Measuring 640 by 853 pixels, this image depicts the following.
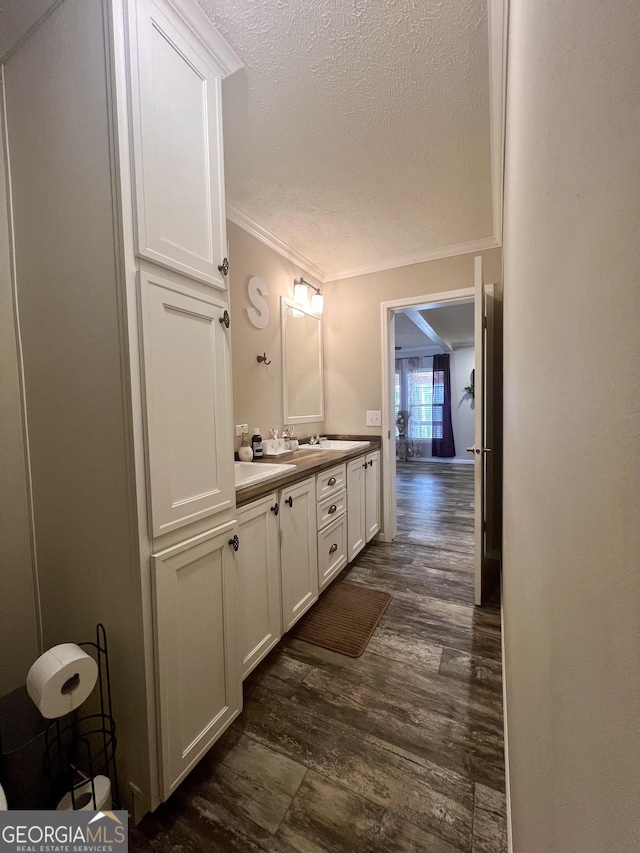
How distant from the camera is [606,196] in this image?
220 millimetres

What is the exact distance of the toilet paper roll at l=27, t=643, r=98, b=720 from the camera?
0.89 meters

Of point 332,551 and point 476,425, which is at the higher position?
point 476,425

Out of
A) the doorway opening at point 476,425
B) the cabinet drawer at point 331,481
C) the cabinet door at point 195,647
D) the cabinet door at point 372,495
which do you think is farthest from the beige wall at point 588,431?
the cabinet door at point 372,495

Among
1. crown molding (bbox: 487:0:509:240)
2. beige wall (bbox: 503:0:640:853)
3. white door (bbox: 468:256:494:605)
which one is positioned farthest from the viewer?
white door (bbox: 468:256:494:605)

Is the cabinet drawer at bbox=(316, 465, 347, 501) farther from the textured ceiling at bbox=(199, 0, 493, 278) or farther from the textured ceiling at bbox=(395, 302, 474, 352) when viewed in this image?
the textured ceiling at bbox=(395, 302, 474, 352)

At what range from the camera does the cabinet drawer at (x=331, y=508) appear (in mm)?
2090

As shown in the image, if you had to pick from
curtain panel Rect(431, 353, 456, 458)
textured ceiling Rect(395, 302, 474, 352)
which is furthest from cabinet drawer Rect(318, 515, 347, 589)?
curtain panel Rect(431, 353, 456, 458)

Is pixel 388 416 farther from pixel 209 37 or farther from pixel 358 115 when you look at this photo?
pixel 209 37

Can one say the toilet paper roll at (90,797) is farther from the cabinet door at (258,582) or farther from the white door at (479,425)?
the white door at (479,425)

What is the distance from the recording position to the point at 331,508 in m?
2.21

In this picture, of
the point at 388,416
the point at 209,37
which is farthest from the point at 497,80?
the point at 388,416

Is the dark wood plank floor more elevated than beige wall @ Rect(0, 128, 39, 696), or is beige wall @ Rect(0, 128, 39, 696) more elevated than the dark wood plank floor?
beige wall @ Rect(0, 128, 39, 696)

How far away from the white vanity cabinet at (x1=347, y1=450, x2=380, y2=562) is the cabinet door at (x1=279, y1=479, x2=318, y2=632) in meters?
0.54

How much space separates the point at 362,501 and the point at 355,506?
0.45ft
